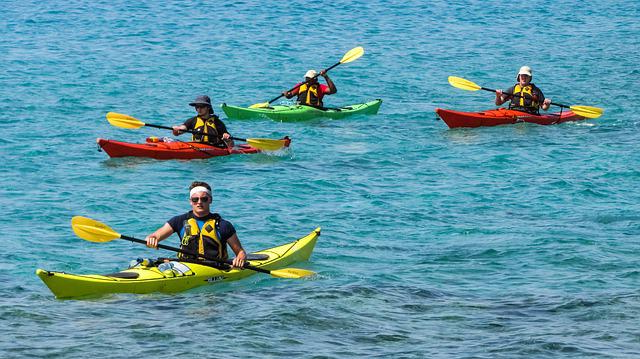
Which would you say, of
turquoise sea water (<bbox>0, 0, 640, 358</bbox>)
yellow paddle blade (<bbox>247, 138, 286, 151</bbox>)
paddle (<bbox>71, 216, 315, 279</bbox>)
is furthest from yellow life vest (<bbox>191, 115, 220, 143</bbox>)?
paddle (<bbox>71, 216, 315, 279</bbox>)

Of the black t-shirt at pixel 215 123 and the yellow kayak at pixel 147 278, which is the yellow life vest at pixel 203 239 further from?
the black t-shirt at pixel 215 123

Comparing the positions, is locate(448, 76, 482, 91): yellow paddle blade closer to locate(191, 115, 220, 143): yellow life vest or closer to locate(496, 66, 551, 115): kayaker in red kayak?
locate(496, 66, 551, 115): kayaker in red kayak

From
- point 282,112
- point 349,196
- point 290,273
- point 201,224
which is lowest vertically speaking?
point 349,196

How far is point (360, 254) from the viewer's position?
47.7 feet

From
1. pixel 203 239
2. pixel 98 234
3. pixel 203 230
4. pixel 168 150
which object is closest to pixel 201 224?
pixel 203 230

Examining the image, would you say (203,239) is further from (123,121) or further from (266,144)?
(266,144)

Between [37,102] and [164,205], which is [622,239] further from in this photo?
[37,102]

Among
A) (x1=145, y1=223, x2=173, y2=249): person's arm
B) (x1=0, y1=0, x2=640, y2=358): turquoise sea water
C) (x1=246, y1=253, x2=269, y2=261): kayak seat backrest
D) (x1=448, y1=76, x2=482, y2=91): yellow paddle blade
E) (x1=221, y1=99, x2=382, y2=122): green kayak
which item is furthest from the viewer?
(x1=221, y1=99, x2=382, y2=122): green kayak

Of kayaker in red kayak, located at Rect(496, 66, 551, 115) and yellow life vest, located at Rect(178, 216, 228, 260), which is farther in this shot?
kayaker in red kayak, located at Rect(496, 66, 551, 115)

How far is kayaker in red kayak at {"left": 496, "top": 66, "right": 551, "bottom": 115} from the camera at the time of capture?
2286 cm

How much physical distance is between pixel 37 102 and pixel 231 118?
5.52 m

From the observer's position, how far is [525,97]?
22922 millimetres

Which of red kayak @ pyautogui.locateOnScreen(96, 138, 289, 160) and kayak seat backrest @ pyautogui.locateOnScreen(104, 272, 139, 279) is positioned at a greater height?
red kayak @ pyautogui.locateOnScreen(96, 138, 289, 160)

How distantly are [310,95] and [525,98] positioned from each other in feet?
15.7
